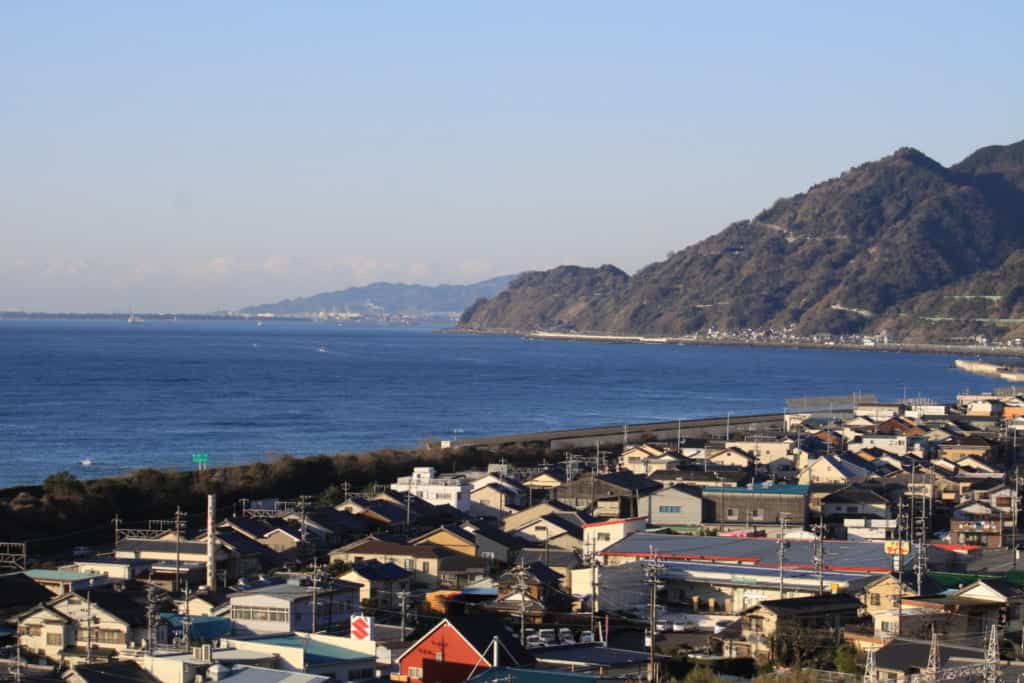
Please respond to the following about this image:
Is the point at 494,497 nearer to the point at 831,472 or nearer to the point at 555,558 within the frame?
the point at 831,472

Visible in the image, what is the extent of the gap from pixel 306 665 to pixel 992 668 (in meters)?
3.55

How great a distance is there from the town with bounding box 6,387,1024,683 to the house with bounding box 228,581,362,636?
23 mm

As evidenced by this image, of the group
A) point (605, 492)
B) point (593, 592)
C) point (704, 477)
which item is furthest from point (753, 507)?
point (593, 592)

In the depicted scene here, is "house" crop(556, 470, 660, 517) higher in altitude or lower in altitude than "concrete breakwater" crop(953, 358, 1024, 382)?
higher

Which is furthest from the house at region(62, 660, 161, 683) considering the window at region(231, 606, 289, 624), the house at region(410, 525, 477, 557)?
the house at region(410, 525, 477, 557)

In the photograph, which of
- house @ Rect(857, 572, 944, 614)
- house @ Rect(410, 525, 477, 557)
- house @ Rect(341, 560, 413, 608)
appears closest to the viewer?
house @ Rect(857, 572, 944, 614)

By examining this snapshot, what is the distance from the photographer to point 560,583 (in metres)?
12.3

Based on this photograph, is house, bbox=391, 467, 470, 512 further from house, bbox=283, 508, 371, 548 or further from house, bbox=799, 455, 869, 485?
house, bbox=799, 455, 869, 485

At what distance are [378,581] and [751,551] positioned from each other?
3.37 metres

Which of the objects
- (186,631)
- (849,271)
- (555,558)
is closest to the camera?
(186,631)

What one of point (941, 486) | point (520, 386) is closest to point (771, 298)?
point (520, 386)

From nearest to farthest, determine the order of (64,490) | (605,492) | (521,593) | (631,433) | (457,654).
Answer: (457,654) → (521,593) → (64,490) → (605,492) → (631,433)

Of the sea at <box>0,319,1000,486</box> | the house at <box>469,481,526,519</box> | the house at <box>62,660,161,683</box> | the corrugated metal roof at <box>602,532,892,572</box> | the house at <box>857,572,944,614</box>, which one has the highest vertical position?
the house at <box>62,660,161,683</box>

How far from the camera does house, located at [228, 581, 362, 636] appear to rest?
9672mm
